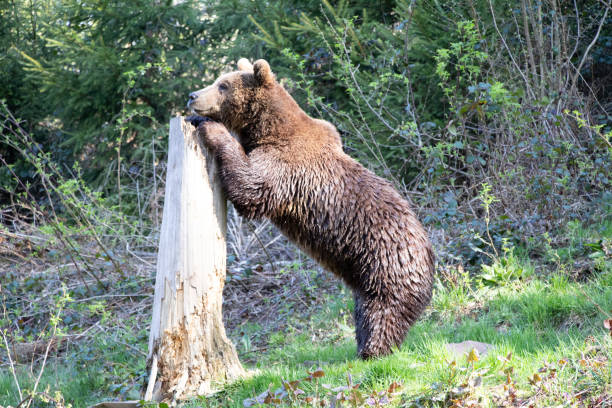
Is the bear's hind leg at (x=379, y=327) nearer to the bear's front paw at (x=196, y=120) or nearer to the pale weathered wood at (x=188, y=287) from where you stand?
the pale weathered wood at (x=188, y=287)

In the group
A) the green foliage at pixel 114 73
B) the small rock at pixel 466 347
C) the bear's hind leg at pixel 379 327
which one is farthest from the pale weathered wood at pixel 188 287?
the green foliage at pixel 114 73

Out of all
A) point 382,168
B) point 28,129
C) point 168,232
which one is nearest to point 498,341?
point 168,232

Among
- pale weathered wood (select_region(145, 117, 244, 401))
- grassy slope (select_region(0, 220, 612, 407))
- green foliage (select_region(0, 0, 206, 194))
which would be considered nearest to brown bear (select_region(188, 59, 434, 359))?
pale weathered wood (select_region(145, 117, 244, 401))

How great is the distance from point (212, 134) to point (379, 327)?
2.02 m

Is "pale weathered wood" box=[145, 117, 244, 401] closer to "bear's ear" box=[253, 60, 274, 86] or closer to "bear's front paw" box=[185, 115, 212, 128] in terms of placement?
"bear's front paw" box=[185, 115, 212, 128]

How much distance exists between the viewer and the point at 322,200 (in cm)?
511

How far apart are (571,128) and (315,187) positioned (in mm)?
4636

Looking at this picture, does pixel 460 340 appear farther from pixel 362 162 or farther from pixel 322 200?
pixel 362 162

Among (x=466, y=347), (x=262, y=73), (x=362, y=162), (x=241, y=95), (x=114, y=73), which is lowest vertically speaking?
(x=466, y=347)

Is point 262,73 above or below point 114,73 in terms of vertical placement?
below

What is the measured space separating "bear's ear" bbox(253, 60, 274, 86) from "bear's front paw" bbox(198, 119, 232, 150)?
755 millimetres

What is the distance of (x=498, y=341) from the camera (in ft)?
15.6

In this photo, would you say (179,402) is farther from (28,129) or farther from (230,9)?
(28,129)

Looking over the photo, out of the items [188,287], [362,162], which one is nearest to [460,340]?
[188,287]
